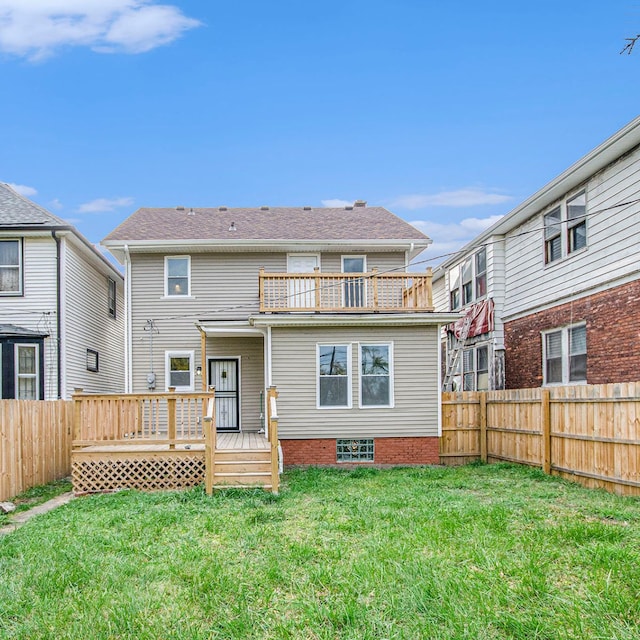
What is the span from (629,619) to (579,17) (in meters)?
6.47

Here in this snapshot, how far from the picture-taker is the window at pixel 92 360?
1587 centimetres

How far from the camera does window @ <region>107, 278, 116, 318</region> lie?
18.1 meters

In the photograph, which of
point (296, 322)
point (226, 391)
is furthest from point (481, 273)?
point (226, 391)

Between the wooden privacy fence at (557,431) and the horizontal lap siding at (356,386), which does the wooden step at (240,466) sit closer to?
the horizontal lap siding at (356,386)

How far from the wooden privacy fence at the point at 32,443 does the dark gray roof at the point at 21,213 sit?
16.2 ft

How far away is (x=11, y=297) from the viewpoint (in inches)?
544

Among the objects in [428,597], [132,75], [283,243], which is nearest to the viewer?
[428,597]

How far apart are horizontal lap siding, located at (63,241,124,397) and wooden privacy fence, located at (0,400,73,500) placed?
2.54m

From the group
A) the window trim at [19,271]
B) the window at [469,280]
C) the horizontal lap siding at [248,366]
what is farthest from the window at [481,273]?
the window trim at [19,271]

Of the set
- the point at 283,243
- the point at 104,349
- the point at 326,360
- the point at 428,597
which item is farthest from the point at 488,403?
the point at 104,349

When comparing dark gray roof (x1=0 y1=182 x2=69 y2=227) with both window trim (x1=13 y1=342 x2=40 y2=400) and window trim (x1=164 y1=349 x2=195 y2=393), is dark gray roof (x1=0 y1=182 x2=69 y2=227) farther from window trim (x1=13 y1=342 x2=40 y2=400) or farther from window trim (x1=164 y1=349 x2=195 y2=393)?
window trim (x1=164 y1=349 x2=195 y2=393)

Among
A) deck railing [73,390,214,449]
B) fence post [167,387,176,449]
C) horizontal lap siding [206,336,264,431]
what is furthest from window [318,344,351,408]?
fence post [167,387,176,449]

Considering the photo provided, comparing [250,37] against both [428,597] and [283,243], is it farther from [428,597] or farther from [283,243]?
[428,597]

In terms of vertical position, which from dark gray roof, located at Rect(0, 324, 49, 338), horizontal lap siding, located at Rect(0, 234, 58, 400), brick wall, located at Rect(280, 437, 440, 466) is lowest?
brick wall, located at Rect(280, 437, 440, 466)
